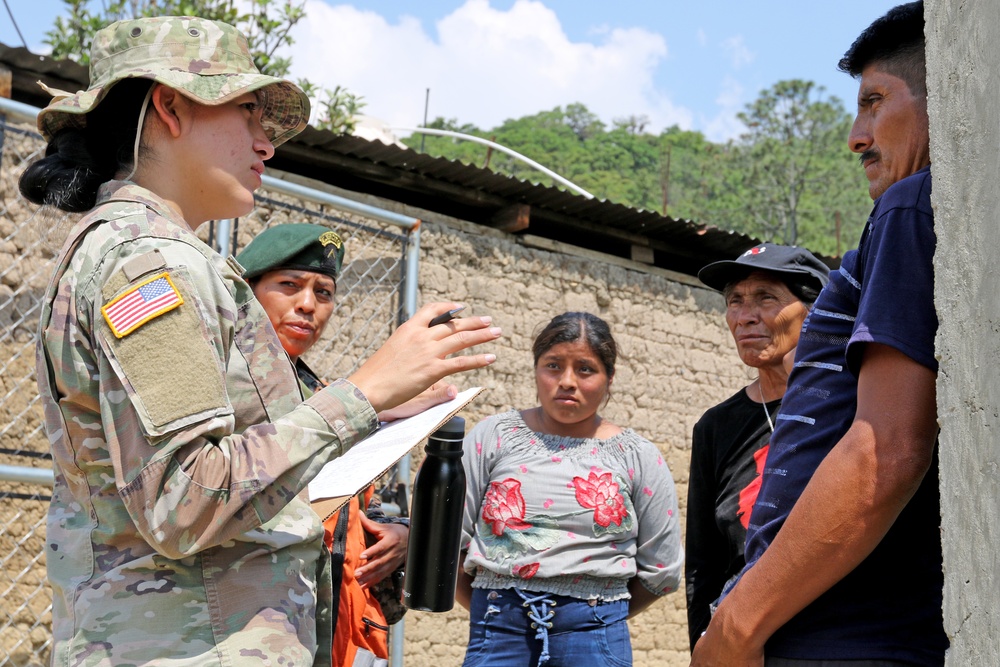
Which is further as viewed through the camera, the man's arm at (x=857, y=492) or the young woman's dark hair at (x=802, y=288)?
the young woman's dark hair at (x=802, y=288)

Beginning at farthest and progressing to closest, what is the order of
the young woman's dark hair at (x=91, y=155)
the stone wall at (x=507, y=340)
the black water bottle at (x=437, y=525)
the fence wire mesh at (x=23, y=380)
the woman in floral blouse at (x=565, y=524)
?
1. the stone wall at (x=507, y=340)
2. the fence wire mesh at (x=23, y=380)
3. the woman in floral blouse at (x=565, y=524)
4. the black water bottle at (x=437, y=525)
5. the young woman's dark hair at (x=91, y=155)

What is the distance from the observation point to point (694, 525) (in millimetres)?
3186

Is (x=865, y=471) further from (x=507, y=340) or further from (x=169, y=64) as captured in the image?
(x=507, y=340)

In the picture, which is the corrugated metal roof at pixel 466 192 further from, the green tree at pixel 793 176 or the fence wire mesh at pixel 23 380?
the green tree at pixel 793 176

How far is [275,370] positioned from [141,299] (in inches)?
11.8

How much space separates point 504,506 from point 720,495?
0.92 meters

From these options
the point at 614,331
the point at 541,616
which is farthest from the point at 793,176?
the point at 541,616

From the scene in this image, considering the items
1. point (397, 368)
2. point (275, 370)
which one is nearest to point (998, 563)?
point (397, 368)

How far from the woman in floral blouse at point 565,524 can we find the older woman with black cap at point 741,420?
0.52 metres

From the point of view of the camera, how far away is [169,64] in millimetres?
1812

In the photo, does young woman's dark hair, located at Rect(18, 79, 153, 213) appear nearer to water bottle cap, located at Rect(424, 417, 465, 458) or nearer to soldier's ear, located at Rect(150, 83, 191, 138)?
soldier's ear, located at Rect(150, 83, 191, 138)

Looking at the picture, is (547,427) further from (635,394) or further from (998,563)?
(635,394)

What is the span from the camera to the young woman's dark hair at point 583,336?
4.06 meters

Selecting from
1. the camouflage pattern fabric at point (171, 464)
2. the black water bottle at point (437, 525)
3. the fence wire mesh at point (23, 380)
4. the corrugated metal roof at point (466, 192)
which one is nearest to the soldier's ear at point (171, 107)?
the camouflage pattern fabric at point (171, 464)
